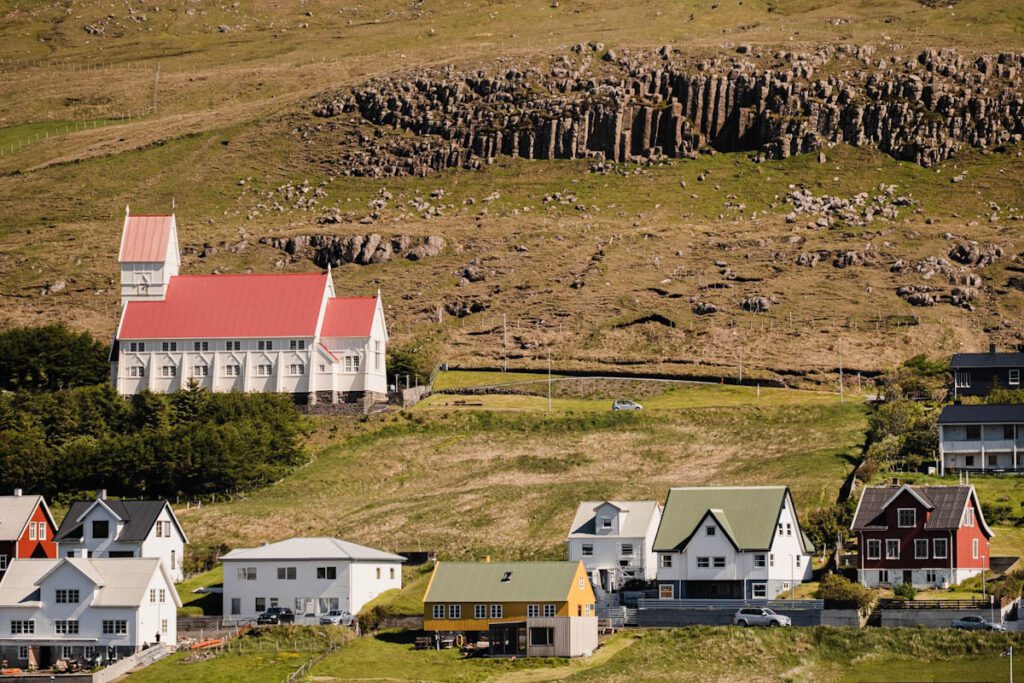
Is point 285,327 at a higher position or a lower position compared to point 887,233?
lower

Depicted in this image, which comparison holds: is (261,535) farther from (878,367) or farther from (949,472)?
(878,367)

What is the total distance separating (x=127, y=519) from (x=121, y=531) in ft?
3.18

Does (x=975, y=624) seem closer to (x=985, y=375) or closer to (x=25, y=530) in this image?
(x=25, y=530)

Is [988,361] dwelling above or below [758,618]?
above

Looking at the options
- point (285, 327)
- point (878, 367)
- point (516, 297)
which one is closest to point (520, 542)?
point (285, 327)

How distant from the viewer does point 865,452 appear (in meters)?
123

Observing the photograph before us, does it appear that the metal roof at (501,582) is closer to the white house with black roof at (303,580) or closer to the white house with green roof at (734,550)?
the white house with black roof at (303,580)

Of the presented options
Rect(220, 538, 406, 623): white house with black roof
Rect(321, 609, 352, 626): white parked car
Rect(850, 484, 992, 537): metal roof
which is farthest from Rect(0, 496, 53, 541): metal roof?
Rect(850, 484, 992, 537): metal roof

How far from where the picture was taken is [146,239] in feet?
529

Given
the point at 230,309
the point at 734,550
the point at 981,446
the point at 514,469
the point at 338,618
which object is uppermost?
the point at 230,309

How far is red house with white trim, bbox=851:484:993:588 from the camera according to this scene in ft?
315

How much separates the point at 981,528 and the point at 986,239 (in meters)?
99.3

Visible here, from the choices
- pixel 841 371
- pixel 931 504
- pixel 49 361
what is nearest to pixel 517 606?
pixel 931 504

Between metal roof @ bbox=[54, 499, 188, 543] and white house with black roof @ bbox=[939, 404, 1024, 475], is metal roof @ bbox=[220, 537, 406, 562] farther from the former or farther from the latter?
white house with black roof @ bbox=[939, 404, 1024, 475]
